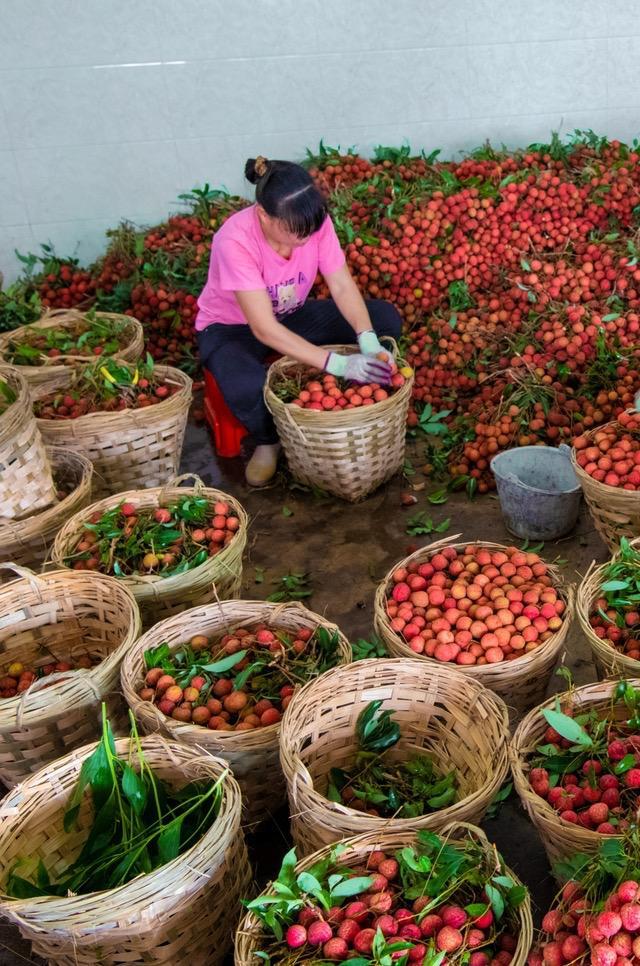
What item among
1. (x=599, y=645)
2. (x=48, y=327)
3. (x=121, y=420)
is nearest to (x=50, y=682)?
(x=121, y=420)

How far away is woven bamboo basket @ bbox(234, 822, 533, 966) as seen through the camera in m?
1.25

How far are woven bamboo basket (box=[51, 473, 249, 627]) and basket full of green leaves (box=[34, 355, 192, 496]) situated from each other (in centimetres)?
42

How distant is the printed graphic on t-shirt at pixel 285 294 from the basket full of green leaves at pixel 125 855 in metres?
1.98

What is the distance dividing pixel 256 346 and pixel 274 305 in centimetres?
18

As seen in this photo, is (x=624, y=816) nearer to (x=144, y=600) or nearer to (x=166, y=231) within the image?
(x=144, y=600)

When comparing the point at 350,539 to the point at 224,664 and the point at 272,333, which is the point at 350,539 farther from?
the point at 224,664

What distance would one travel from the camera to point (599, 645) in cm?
178

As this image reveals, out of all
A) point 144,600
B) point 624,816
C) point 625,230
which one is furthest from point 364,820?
point 625,230

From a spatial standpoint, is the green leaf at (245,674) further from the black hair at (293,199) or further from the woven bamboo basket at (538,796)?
the black hair at (293,199)

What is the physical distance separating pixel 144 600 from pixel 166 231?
9.06 ft

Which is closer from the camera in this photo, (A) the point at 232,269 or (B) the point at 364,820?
(B) the point at 364,820

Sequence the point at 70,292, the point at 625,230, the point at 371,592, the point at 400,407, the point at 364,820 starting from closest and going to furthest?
the point at 364,820, the point at 371,592, the point at 400,407, the point at 625,230, the point at 70,292

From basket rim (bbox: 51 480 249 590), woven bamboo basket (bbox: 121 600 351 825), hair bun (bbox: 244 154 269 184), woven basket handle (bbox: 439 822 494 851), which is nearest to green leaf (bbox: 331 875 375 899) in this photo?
woven basket handle (bbox: 439 822 494 851)

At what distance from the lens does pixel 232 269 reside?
2.96 meters
